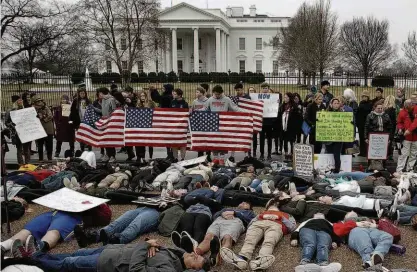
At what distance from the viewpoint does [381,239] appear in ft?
20.6

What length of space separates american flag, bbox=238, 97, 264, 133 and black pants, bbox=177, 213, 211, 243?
5.99m

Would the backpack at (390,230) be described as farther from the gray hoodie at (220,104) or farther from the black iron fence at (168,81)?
the black iron fence at (168,81)

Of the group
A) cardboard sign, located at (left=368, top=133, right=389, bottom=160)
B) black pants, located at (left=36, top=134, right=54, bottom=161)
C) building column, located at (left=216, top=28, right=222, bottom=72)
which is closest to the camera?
cardboard sign, located at (left=368, top=133, right=389, bottom=160)

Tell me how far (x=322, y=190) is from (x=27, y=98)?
30.6ft

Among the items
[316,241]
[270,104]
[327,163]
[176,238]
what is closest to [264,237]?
[316,241]

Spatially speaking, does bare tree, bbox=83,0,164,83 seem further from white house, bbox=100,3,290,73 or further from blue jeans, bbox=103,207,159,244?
blue jeans, bbox=103,207,159,244

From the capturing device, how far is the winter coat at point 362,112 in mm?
12711

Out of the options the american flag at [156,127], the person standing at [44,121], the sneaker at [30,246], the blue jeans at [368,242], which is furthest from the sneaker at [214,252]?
the person standing at [44,121]

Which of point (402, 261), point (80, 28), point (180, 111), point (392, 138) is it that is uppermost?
point (80, 28)

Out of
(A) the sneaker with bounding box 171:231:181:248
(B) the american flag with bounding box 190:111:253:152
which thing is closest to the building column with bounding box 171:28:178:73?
(B) the american flag with bounding box 190:111:253:152

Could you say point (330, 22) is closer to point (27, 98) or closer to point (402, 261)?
point (27, 98)

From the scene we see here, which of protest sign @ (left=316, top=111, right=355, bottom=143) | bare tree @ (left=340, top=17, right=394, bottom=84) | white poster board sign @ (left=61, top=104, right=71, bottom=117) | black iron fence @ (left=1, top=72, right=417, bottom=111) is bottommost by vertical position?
protest sign @ (left=316, top=111, right=355, bottom=143)

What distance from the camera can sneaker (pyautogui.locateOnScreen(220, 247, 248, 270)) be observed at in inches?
226

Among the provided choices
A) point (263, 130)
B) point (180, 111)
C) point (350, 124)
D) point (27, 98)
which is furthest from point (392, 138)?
point (27, 98)
